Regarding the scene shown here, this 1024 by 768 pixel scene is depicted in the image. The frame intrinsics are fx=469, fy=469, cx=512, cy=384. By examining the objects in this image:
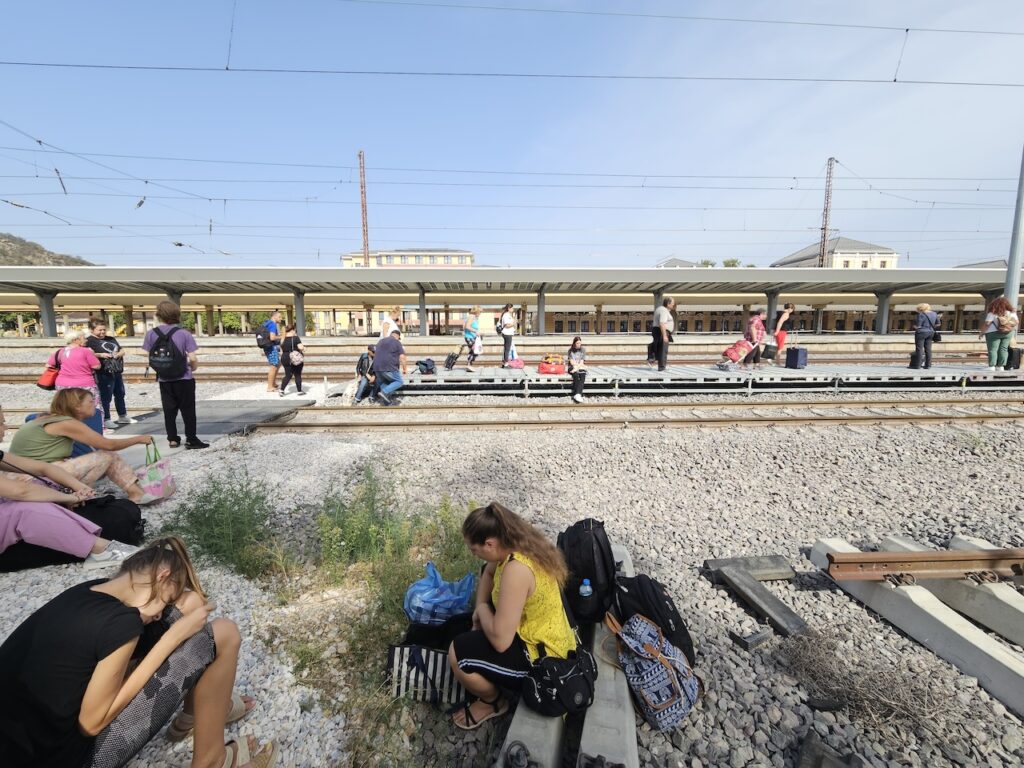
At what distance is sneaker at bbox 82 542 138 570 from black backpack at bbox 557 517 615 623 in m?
3.33

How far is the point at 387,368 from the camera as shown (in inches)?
380

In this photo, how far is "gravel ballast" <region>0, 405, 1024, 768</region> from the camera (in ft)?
7.88

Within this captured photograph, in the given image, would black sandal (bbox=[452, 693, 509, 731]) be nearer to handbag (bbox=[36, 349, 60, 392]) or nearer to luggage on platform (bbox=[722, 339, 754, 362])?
handbag (bbox=[36, 349, 60, 392])

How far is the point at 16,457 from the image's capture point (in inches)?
149

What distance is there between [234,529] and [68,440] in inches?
70.0

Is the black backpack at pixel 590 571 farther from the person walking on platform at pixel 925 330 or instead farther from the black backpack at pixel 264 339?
the person walking on platform at pixel 925 330

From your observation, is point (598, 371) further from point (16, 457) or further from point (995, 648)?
point (16, 457)

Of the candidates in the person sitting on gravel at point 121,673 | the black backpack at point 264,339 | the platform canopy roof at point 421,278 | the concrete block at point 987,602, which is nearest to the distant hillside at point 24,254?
the platform canopy roof at point 421,278

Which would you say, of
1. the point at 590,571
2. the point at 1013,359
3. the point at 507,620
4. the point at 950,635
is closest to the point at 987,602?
the point at 950,635

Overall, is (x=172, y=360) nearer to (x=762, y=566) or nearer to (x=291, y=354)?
(x=291, y=354)

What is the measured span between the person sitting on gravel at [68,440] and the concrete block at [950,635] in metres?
6.55

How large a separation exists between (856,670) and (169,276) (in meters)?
25.6

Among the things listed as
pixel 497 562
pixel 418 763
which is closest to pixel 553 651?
pixel 497 562

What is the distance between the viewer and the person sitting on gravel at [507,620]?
234 centimetres
